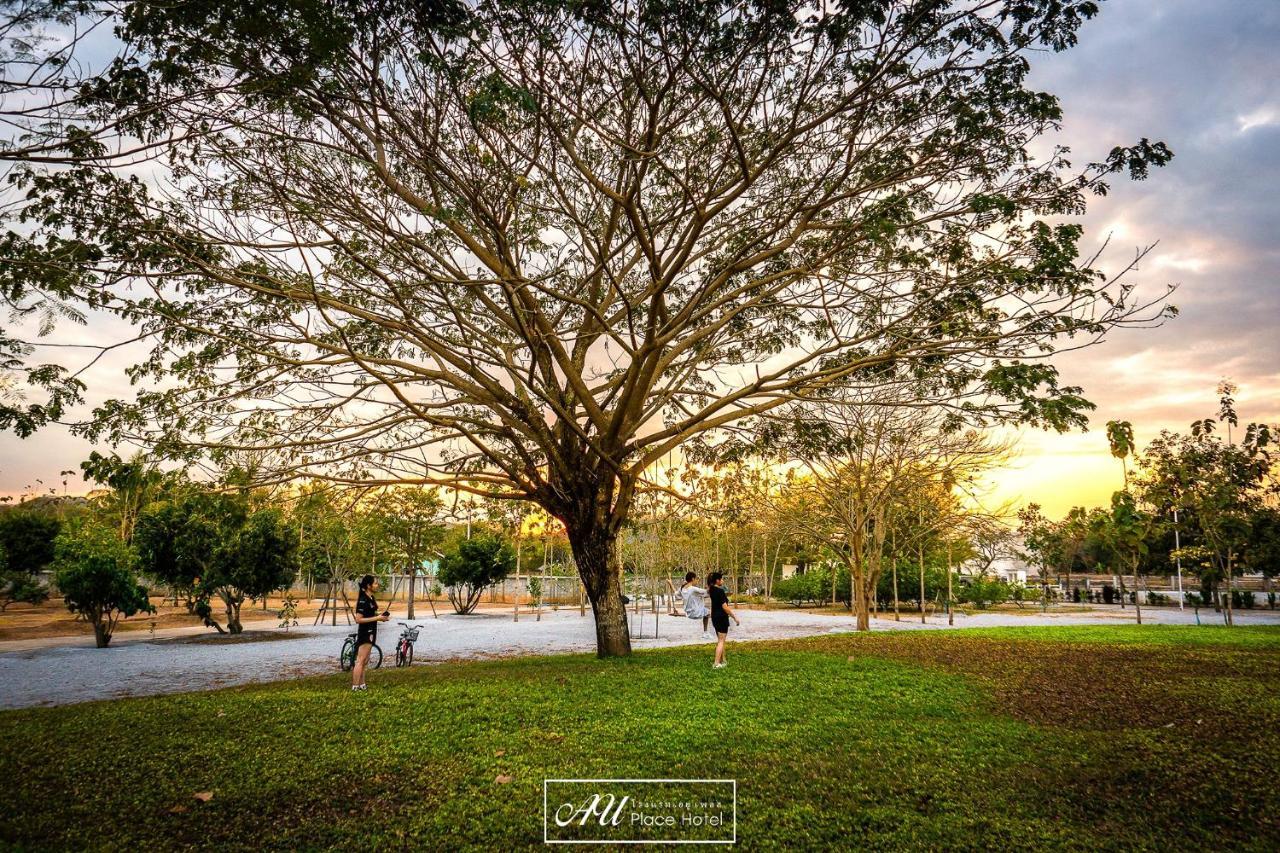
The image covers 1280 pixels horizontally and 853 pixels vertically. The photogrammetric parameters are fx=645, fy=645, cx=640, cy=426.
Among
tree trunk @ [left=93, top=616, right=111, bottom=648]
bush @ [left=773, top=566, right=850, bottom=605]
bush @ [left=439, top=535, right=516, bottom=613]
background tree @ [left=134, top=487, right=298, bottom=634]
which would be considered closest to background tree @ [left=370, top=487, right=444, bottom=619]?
background tree @ [left=134, top=487, right=298, bottom=634]

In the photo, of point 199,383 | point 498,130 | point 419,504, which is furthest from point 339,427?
point 419,504

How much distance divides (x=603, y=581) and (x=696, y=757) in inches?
241

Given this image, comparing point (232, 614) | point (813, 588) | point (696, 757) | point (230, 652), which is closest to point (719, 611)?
point (696, 757)

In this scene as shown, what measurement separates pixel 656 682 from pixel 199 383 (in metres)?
8.00

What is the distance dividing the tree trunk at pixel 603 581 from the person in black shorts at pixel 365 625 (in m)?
3.31

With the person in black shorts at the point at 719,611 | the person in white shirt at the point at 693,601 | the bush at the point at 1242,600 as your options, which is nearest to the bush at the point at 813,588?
the bush at the point at 1242,600

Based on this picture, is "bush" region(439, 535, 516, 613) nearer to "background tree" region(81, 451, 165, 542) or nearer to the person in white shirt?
the person in white shirt

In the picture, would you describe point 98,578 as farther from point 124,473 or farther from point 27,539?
point 27,539

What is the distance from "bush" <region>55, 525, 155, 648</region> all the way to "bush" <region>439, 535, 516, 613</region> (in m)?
15.6

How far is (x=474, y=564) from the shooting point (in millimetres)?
32781

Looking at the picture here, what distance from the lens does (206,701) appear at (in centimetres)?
811

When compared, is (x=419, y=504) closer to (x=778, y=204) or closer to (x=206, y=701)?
(x=206, y=701)

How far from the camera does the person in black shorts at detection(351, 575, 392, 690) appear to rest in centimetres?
903

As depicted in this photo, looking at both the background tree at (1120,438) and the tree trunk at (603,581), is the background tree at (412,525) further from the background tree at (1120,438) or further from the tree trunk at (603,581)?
the background tree at (1120,438)
